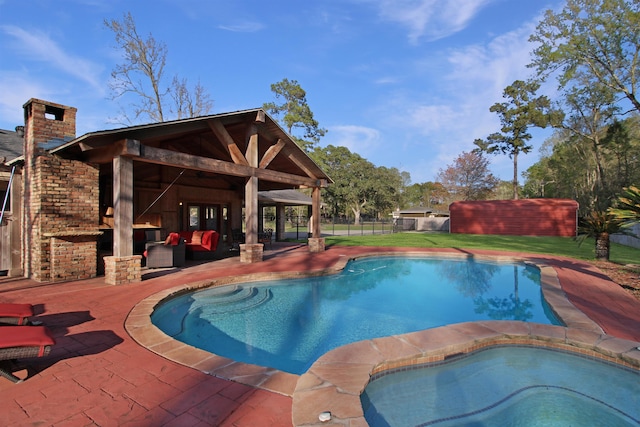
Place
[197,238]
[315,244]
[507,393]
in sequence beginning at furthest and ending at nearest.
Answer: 1. [315,244]
2. [197,238]
3. [507,393]

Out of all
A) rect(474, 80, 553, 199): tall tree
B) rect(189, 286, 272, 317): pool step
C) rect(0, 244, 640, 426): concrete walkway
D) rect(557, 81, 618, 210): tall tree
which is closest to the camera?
rect(0, 244, 640, 426): concrete walkway

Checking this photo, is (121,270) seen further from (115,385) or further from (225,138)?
(115,385)

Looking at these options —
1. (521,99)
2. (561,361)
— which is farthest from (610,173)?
(561,361)

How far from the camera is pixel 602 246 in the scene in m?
10.8

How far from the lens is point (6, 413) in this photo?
234 cm

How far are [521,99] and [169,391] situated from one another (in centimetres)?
4087

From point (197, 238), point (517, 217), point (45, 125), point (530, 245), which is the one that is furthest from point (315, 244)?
point (517, 217)

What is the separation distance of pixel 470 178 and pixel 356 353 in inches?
1954

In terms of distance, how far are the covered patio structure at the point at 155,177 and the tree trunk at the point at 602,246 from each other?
9965mm

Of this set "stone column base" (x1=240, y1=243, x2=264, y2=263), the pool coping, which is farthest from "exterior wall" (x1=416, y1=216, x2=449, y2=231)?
the pool coping

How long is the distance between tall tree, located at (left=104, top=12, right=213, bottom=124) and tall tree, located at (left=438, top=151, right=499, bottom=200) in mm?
38402

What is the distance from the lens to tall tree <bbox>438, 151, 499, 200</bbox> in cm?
4556

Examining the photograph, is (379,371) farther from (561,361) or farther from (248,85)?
(248,85)

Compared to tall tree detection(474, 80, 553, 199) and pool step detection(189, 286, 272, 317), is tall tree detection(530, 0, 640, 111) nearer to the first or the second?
tall tree detection(474, 80, 553, 199)
